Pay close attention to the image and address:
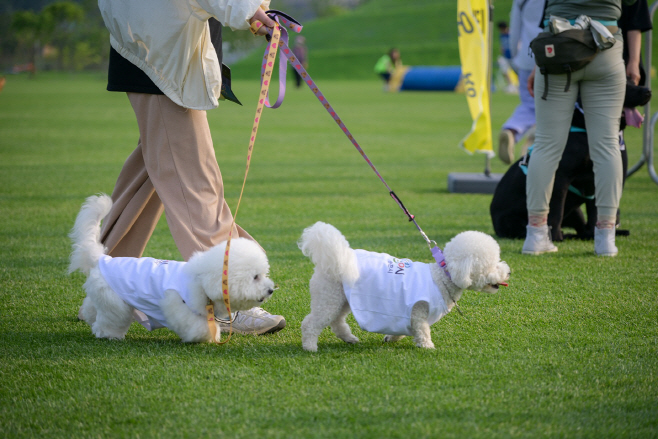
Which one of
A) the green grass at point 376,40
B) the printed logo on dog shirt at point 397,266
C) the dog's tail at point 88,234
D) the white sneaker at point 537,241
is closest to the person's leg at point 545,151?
the white sneaker at point 537,241

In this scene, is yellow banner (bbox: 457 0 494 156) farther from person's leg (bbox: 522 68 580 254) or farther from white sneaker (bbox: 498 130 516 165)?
person's leg (bbox: 522 68 580 254)

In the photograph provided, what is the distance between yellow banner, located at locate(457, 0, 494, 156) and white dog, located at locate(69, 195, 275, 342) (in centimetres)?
406

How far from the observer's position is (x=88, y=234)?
2979 mm

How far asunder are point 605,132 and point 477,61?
226 centimetres

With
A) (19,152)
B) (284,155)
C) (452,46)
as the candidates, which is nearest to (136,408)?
(284,155)

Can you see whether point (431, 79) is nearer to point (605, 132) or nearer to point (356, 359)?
point (605, 132)

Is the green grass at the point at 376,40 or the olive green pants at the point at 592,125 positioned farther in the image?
the green grass at the point at 376,40

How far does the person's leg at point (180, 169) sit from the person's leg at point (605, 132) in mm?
2620

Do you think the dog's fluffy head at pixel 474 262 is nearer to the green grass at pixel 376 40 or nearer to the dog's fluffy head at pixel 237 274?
the dog's fluffy head at pixel 237 274

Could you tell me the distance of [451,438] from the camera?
2.02m

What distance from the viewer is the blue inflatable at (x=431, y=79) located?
30.1 meters

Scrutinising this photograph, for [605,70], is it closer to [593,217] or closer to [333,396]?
[593,217]

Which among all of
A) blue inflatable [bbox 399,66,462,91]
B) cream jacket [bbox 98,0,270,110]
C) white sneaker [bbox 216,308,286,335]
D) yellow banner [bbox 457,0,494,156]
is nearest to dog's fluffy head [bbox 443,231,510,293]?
white sneaker [bbox 216,308,286,335]

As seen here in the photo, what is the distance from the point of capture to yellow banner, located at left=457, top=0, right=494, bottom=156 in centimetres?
627
